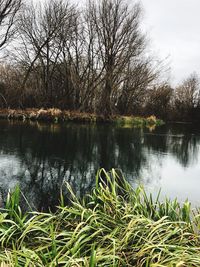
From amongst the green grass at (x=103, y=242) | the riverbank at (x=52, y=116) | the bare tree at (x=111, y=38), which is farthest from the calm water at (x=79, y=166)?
the bare tree at (x=111, y=38)

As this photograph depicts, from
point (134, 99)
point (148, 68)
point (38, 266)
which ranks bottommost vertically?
point (38, 266)

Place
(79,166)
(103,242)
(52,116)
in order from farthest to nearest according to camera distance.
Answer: (52,116), (79,166), (103,242)

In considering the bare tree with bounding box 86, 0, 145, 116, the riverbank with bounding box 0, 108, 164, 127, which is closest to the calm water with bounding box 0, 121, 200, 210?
the riverbank with bounding box 0, 108, 164, 127

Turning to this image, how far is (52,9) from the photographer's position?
25.2m

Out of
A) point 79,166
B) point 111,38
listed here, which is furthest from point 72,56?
point 79,166

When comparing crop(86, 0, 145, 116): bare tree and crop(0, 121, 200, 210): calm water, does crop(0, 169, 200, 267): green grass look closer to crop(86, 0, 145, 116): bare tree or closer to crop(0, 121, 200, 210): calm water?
crop(0, 121, 200, 210): calm water

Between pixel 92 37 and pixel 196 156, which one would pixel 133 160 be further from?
pixel 92 37

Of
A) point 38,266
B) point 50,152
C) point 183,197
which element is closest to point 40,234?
point 38,266

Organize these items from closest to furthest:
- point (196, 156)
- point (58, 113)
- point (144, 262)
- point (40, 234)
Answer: point (144, 262) → point (40, 234) → point (196, 156) → point (58, 113)

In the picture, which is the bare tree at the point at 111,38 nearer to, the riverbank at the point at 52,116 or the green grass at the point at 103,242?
the riverbank at the point at 52,116

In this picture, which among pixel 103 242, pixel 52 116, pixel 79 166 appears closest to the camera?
pixel 103 242

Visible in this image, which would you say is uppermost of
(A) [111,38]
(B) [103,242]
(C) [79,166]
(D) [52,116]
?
(A) [111,38]

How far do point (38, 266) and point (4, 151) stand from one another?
22.0 feet

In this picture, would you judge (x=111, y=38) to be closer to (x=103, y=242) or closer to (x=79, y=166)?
(x=79, y=166)
